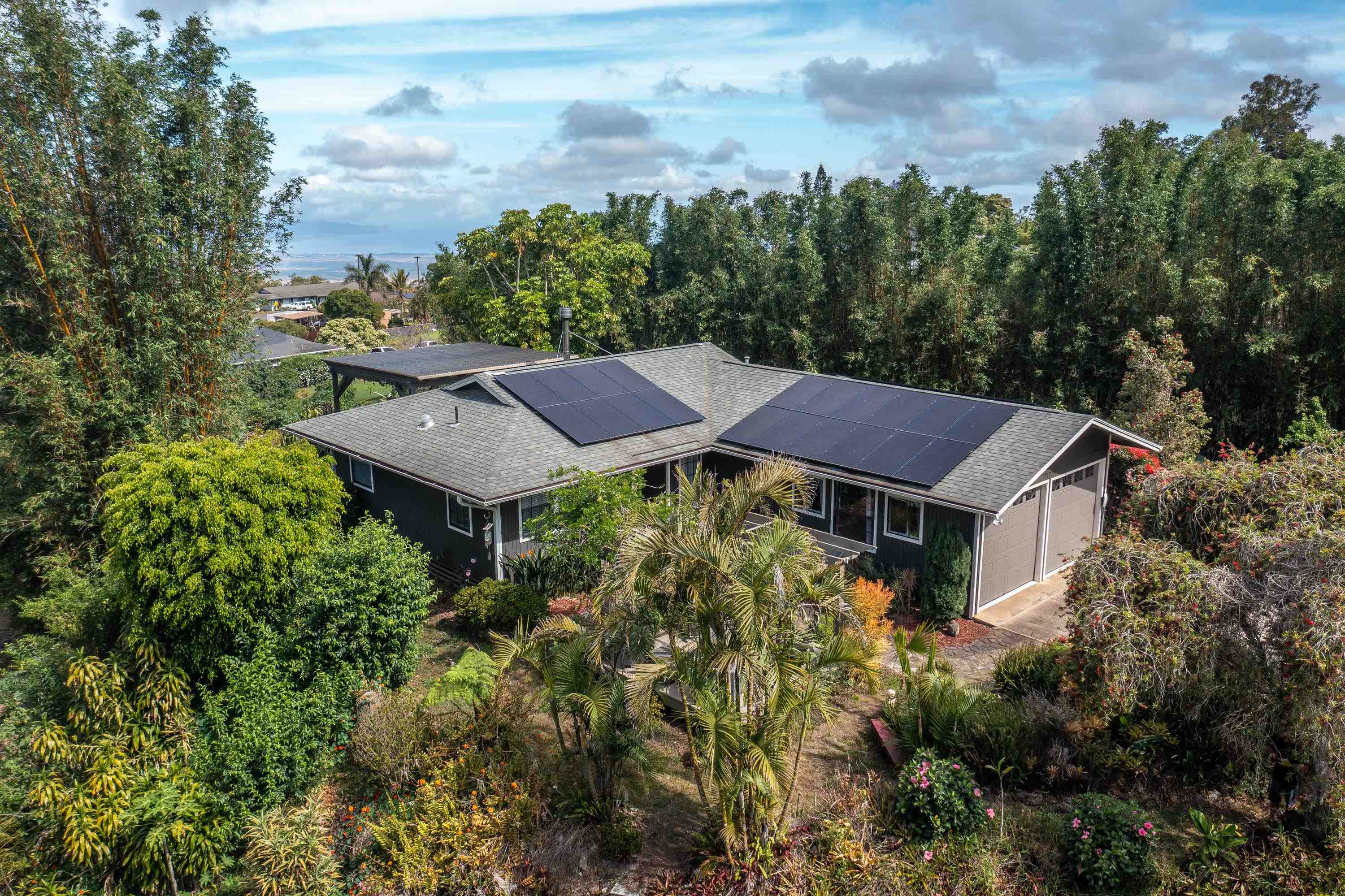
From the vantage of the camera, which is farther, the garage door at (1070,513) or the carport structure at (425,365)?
the carport structure at (425,365)

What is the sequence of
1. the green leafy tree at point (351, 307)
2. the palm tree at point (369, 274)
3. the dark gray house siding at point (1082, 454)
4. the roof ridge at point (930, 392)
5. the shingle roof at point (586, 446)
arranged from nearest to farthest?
the shingle roof at point (586, 446) → the dark gray house siding at point (1082, 454) → the roof ridge at point (930, 392) → the green leafy tree at point (351, 307) → the palm tree at point (369, 274)

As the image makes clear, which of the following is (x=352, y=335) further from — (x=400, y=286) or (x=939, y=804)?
(x=939, y=804)

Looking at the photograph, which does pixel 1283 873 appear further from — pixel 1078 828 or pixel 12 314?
pixel 12 314

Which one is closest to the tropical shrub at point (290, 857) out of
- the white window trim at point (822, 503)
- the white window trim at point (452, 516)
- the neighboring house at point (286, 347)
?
the white window trim at point (452, 516)

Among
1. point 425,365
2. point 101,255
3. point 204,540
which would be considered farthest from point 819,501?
point 101,255

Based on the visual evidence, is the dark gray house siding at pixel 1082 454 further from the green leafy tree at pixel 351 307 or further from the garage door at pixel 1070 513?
the green leafy tree at pixel 351 307

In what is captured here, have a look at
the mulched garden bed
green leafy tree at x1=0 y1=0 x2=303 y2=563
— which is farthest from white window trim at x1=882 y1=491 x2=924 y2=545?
green leafy tree at x1=0 y1=0 x2=303 y2=563

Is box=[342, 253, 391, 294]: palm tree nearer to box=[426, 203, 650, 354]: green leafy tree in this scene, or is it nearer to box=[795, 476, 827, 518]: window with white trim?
box=[426, 203, 650, 354]: green leafy tree
